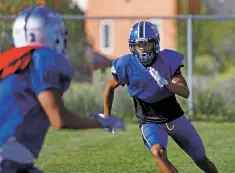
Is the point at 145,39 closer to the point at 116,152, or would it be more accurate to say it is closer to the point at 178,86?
the point at 178,86

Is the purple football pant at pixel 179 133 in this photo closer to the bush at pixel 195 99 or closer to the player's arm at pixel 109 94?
the player's arm at pixel 109 94

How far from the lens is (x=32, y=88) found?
3836 millimetres

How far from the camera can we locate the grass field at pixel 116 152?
8.11 m

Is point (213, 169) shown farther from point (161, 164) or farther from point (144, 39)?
point (144, 39)

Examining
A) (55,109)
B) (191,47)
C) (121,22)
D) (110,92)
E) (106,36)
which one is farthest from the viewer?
(106,36)

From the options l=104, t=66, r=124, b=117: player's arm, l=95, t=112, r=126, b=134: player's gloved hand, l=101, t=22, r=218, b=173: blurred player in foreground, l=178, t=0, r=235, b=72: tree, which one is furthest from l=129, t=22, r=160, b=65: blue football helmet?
l=178, t=0, r=235, b=72: tree

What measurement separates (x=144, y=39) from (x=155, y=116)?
2.38 ft

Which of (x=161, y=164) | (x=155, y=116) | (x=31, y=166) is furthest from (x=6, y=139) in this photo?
(x=155, y=116)

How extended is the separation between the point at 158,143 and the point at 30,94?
2.20 metres

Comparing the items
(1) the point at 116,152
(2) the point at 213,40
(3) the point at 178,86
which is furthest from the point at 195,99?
(2) the point at 213,40

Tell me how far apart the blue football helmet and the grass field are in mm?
2234

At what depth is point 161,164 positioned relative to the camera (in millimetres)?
5711

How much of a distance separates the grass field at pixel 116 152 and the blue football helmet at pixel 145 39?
2.23 meters

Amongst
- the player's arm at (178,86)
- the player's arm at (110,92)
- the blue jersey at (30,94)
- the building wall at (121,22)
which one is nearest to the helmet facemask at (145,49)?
the player's arm at (178,86)
